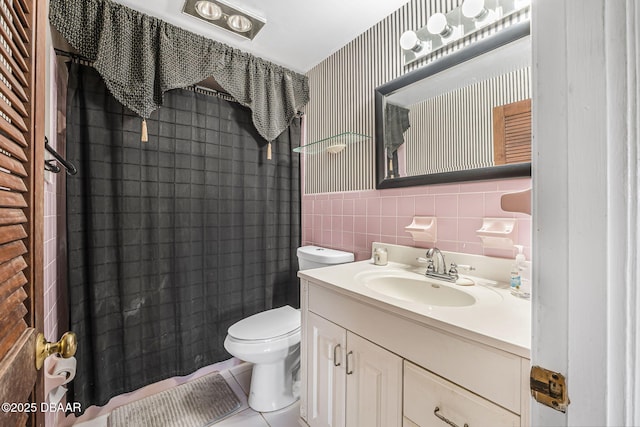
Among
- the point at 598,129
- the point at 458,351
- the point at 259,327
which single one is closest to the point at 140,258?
the point at 259,327

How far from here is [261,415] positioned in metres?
1.43

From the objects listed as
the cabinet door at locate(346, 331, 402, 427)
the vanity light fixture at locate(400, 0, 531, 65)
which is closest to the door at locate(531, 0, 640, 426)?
the cabinet door at locate(346, 331, 402, 427)

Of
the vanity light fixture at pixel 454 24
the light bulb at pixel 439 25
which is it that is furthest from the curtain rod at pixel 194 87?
the light bulb at pixel 439 25

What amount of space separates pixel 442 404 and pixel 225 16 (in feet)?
6.33

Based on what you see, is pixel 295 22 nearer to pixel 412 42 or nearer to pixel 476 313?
pixel 412 42

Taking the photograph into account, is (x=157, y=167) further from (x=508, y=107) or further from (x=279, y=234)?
(x=508, y=107)

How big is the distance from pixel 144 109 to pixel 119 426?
162cm

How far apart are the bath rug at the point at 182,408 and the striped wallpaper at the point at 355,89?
1.42 m

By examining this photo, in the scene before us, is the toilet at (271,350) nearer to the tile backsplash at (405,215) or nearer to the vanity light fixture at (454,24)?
the tile backsplash at (405,215)

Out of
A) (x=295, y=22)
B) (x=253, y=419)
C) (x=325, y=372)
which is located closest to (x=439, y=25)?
(x=295, y=22)

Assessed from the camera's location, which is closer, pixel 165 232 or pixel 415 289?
pixel 415 289

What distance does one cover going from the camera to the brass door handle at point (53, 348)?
1.60 ft

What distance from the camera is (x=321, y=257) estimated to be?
1.60 metres

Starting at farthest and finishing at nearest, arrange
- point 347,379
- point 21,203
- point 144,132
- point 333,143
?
point 333,143 < point 144,132 < point 347,379 < point 21,203
